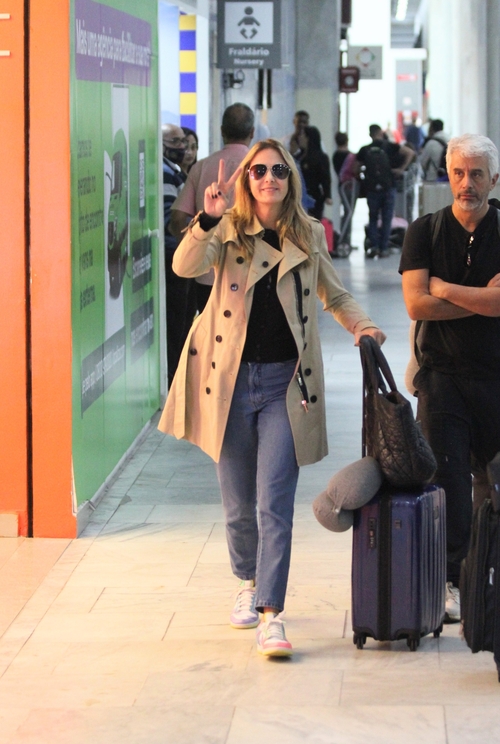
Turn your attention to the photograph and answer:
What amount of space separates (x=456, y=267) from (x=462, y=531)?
955 millimetres

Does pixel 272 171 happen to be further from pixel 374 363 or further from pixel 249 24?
pixel 249 24

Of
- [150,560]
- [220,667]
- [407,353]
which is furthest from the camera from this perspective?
[407,353]

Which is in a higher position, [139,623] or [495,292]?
[495,292]

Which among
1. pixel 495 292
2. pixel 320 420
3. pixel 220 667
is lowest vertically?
pixel 220 667

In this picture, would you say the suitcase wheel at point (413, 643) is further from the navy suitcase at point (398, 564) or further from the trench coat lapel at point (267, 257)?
the trench coat lapel at point (267, 257)

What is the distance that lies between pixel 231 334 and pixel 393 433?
2.05 feet

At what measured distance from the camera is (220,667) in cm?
423

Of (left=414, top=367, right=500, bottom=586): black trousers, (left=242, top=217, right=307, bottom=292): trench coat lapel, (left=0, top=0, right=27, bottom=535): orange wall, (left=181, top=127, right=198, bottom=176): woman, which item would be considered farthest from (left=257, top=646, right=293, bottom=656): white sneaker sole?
(left=181, top=127, right=198, bottom=176): woman

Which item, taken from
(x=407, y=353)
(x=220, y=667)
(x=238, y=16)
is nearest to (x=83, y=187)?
(x=220, y=667)

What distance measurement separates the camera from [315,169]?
16797 mm

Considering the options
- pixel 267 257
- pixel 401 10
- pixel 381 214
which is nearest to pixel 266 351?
pixel 267 257

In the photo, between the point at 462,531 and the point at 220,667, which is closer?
the point at 220,667

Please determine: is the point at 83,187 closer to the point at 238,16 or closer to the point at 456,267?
the point at 456,267

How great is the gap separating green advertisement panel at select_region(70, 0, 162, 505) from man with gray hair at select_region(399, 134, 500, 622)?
1.85 meters
